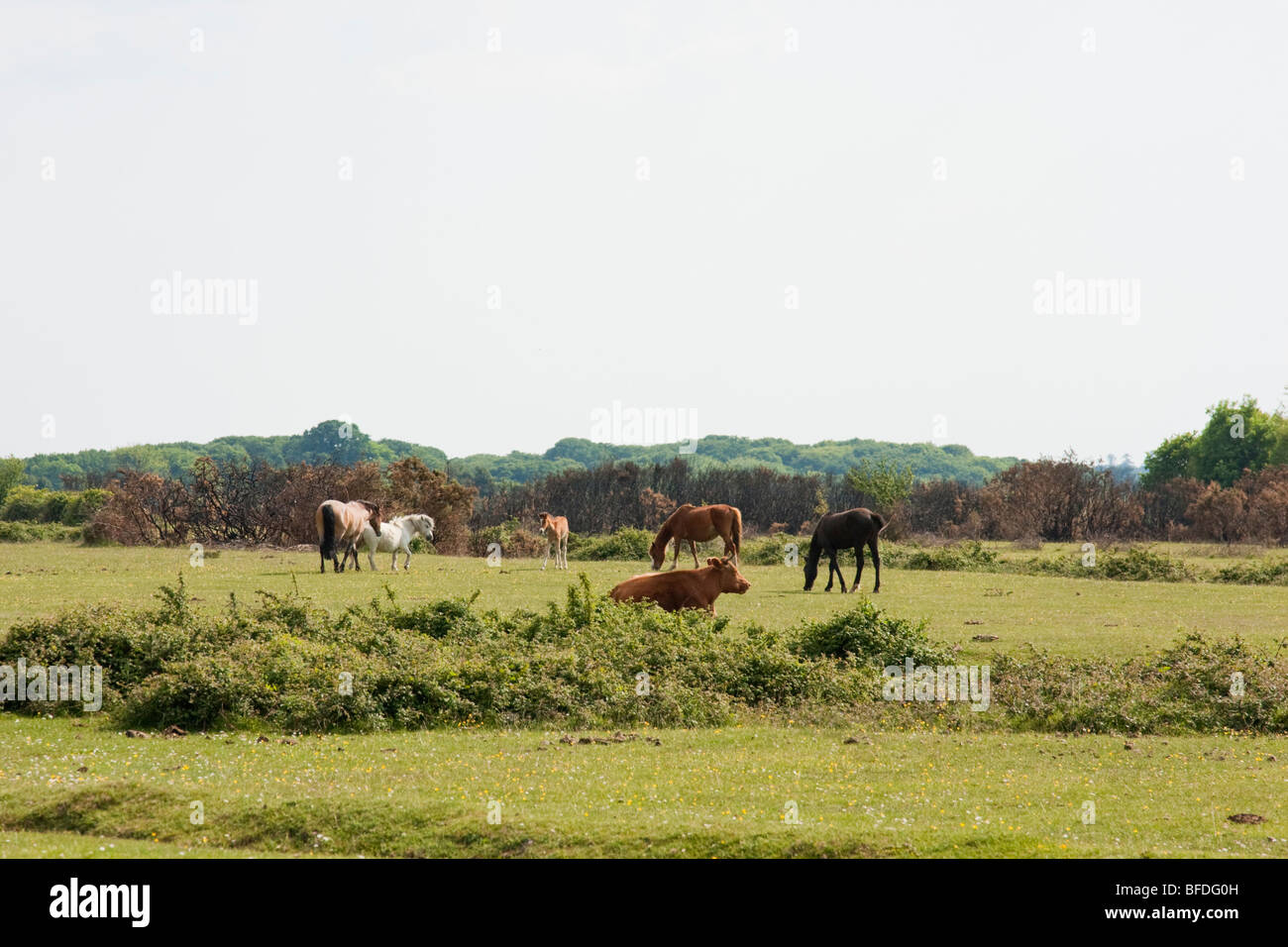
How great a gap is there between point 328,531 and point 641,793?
67.5 feet

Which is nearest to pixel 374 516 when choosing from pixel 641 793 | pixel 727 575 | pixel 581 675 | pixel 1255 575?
pixel 727 575

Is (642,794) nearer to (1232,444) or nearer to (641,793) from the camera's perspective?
(641,793)

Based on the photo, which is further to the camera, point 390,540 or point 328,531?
point 390,540

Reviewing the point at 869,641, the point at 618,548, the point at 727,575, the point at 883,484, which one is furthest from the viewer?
the point at 883,484

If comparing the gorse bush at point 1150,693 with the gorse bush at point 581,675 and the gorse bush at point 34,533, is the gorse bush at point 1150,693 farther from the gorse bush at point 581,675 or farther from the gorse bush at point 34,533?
the gorse bush at point 34,533

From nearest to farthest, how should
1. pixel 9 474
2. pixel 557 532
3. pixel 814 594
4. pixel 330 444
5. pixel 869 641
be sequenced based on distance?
pixel 869 641 → pixel 814 594 → pixel 557 532 → pixel 9 474 → pixel 330 444

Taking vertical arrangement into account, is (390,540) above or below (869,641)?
above

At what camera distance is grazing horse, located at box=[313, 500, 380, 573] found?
96.9ft

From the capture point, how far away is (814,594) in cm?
2484

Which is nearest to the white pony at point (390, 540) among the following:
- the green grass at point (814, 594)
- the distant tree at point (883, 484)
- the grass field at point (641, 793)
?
the green grass at point (814, 594)

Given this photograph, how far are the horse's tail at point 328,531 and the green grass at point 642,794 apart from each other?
15.7 m

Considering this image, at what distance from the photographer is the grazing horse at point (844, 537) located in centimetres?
2575

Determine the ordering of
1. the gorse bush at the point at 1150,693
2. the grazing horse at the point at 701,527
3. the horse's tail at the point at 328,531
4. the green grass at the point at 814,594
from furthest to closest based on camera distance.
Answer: the grazing horse at the point at 701,527 < the horse's tail at the point at 328,531 < the green grass at the point at 814,594 < the gorse bush at the point at 1150,693
